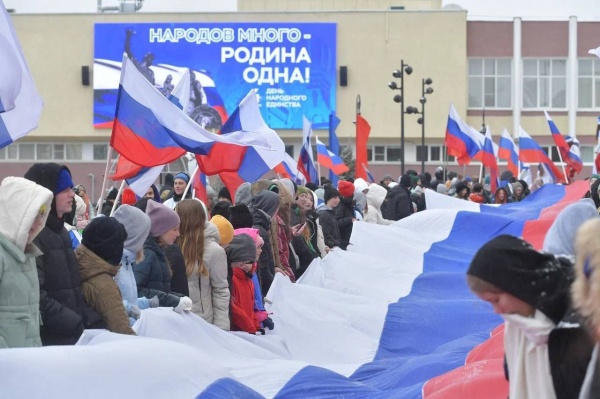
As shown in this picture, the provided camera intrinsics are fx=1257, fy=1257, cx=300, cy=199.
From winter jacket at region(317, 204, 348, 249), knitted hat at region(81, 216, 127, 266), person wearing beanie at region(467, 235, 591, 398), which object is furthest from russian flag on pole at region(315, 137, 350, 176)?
person wearing beanie at region(467, 235, 591, 398)

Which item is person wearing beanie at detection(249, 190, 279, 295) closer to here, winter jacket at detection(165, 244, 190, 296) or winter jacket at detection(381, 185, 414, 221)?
winter jacket at detection(165, 244, 190, 296)

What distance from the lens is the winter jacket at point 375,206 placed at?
19.8 m

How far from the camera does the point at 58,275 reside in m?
6.71

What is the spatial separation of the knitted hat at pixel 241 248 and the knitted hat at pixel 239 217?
69 centimetres

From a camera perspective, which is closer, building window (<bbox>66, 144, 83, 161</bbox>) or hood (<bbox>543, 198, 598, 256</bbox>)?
hood (<bbox>543, 198, 598, 256</bbox>)

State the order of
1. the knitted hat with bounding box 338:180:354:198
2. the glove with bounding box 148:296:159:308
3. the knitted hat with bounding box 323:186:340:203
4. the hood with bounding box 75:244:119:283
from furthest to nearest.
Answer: the knitted hat with bounding box 338:180:354:198 → the knitted hat with bounding box 323:186:340:203 → the glove with bounding box 148:296:159:308 → the hood with bounding box 75:244:119:283

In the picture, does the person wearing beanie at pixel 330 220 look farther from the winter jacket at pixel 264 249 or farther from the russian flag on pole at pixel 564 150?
the russian flag on pole at pixel 564 150

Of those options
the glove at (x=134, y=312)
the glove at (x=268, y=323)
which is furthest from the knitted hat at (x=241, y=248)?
the glove at (x=134, y=312)

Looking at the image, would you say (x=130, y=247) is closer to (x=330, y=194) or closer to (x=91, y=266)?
(x=91, y=266)

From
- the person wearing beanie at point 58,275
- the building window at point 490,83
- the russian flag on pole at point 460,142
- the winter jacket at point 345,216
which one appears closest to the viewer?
the person wearing beanie at point 58,275

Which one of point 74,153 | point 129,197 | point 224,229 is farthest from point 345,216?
point 74,153

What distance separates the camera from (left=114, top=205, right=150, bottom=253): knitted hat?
305 inches

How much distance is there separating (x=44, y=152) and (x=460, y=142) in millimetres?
30297

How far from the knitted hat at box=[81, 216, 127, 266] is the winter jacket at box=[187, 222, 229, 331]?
6.74 feet
